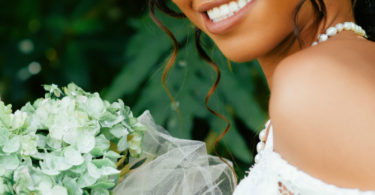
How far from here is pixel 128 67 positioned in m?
2.19

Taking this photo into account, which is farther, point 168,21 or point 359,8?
point 168,21

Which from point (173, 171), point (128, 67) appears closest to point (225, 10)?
point (173, 171)

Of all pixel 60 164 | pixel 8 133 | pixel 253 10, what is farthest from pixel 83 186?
pixel 253 10

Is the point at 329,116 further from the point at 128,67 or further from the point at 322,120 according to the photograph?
the point at 128,67

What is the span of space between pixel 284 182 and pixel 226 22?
0.39 metres

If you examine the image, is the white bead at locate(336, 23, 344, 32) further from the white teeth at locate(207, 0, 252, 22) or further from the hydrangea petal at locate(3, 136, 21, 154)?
the hydrangea petal at locate(3, 136, 21, 154)

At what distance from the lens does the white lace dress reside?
92 centimetres

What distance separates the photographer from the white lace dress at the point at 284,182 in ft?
3.00

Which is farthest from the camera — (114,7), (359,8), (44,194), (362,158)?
(114,7)

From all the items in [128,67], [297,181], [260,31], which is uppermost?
[260,31]

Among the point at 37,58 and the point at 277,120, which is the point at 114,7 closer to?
the point at 37,58

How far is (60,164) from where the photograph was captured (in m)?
1.06

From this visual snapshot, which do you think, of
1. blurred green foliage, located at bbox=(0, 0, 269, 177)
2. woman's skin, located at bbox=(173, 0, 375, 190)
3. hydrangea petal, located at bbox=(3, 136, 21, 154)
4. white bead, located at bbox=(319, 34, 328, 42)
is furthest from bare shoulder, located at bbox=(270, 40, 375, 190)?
blurred green foliage, located at bbox=(0, 0, 269, 177)

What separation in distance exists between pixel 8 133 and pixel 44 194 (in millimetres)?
148
